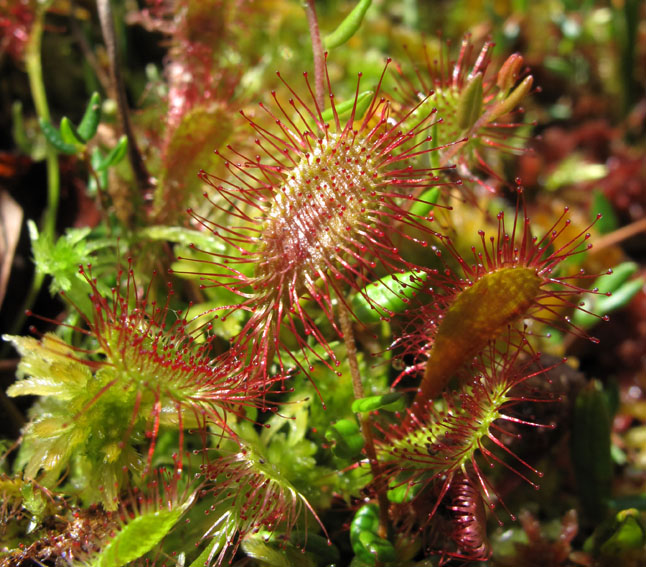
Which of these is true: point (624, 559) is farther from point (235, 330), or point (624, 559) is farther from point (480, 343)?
point (235, 330)

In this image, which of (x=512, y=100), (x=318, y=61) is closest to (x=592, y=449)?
(x=512, y=100)

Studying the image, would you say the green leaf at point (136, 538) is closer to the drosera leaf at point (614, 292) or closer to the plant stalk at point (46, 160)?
the plant stalk at point (46, 160)

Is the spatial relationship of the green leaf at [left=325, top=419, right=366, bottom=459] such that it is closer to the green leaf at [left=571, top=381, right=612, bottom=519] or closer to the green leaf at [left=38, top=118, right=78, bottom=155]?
the green leaf at [left=571, top=381, right=612, bottom=519]

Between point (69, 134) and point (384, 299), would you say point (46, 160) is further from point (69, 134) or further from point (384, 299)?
point (384, 299)

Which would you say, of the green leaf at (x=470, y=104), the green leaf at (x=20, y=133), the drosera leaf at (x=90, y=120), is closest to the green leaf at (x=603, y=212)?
the green leaf at (x=470, y=104)

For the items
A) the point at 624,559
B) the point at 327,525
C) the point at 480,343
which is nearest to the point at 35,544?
the point at 327,525
